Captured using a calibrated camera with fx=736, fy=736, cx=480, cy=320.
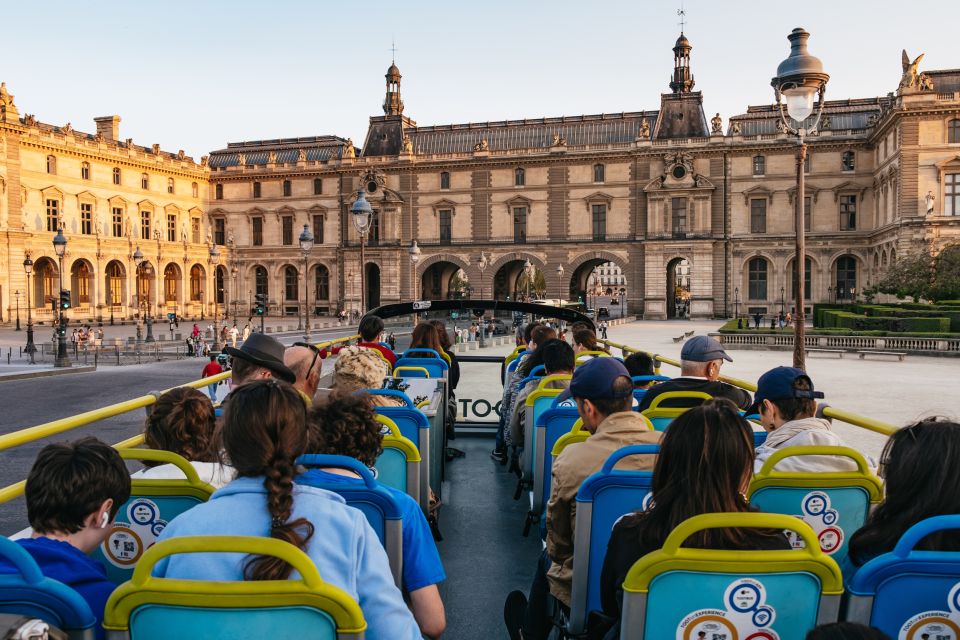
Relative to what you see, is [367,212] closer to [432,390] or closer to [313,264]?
[432,390]

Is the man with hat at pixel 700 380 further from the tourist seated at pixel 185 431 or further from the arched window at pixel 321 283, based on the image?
the arched window at pixel 321 283

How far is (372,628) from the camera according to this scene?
240 centimetres

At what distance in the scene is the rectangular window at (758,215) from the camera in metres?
55.1

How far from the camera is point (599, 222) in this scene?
58.0 metres

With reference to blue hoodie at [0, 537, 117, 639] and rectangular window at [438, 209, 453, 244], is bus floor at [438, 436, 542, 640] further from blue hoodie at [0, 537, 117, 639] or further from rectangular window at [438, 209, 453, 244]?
rectangular window at [438, 209, 453, 244]

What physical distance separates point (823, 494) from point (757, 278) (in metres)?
56.2

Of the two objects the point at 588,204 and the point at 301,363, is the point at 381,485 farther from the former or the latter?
the point at 588,204

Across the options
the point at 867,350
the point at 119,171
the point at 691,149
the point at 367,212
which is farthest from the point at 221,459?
the point at 119,171

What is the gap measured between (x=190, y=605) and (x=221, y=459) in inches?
55.1

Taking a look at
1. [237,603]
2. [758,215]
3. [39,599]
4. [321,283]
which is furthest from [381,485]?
[321,283]

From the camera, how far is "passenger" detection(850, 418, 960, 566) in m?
2.60

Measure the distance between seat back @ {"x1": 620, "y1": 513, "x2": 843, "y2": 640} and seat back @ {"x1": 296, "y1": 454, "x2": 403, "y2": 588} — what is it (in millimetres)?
927

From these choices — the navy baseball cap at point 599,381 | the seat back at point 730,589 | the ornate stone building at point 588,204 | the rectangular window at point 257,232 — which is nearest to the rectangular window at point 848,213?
the ornate stone building at point 588,204

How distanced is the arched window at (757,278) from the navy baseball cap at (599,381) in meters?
55.6
